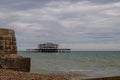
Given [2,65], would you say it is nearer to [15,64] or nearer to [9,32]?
[15,64]

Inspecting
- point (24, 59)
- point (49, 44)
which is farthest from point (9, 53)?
point (49, 44)

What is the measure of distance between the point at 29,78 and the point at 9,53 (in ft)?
20.8

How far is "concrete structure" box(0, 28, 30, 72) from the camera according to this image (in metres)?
17.5

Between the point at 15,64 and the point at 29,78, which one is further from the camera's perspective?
the point at 15,64

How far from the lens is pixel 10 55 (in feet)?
59.4

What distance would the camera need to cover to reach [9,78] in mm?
12430

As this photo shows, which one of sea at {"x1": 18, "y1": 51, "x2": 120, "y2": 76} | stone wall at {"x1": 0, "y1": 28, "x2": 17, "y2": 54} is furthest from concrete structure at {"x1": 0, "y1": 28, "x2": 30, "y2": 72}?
sea at {"x1": 18, "y1": 51, "x2": 120, "y2": 76}

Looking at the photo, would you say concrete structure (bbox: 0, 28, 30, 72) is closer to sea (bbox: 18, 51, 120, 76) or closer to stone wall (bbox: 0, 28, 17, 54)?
stone wall (bbox: 0, 28, 17, 54)

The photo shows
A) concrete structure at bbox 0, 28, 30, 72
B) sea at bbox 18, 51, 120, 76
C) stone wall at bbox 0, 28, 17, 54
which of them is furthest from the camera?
sea at bbox 18, 51, 120, 76

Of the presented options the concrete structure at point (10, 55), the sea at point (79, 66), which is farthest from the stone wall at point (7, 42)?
the sea at point (79, 66)

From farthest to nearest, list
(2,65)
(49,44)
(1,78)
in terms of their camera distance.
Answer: (49,44) < (2,65) < (1,78)

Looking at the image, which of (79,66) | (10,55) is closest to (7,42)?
(10,55)

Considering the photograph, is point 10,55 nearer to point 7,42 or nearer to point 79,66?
point 7,42

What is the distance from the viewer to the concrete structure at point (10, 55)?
1745 centimetres
